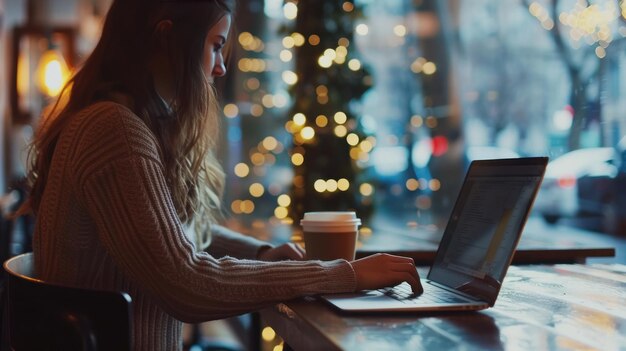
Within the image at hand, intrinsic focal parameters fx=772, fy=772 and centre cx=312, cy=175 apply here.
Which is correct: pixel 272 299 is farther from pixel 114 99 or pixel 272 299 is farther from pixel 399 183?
pixel 399 183

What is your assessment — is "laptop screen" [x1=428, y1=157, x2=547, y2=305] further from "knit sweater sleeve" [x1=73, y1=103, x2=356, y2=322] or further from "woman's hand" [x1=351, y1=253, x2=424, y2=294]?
"knit sweater sleeve" [x1=73, y1=103, x2=356, y2=322]

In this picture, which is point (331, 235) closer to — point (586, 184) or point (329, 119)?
point (586, 184)

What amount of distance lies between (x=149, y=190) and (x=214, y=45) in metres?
0.40

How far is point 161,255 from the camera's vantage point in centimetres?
121

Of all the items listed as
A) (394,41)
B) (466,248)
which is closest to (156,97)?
(466,248)

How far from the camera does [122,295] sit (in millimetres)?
1077

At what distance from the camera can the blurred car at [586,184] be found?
8.47ft

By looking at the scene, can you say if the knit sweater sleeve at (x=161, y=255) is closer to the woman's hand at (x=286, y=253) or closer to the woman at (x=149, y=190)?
the woman at (x=149, y=190)

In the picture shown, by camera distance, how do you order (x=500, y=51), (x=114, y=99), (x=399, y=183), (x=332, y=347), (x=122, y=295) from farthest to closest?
(x=399, y=183) → (x=500, y=51) → (x=114, y=99) → (x=122, y=295) → (x=332, y=347)

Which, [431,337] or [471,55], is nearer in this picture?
[431,337]

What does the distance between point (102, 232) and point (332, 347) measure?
51cm

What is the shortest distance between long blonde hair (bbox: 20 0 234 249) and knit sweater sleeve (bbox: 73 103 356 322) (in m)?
0.19

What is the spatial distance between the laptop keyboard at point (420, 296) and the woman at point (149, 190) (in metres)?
0.03

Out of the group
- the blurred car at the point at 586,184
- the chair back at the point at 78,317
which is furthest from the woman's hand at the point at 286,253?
the blurred car at the point at 586,184
